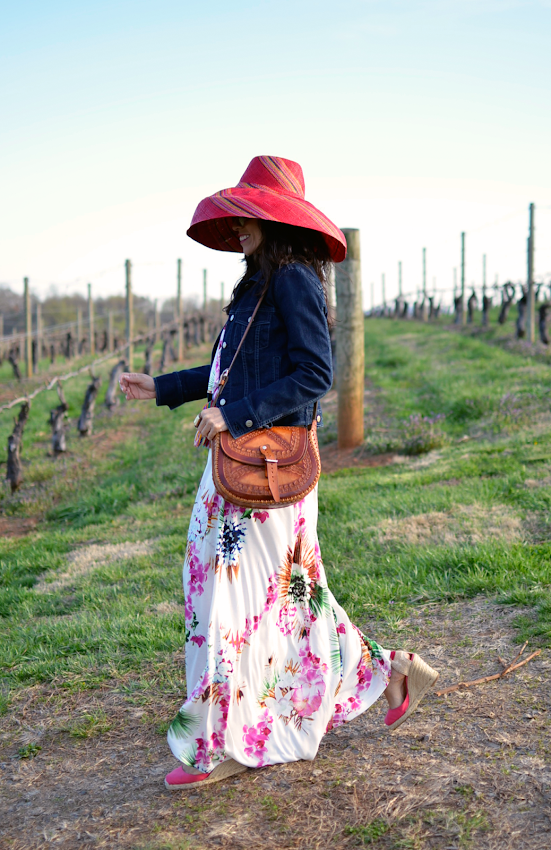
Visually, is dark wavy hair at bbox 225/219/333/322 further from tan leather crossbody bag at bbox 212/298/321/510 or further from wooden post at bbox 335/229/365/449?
wooden post at bbox 335/229/365/449

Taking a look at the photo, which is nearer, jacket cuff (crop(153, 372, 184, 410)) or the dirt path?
the dirt path

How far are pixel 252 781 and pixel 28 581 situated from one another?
3162 millimetres

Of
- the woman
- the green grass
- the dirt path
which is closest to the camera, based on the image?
the dirt path

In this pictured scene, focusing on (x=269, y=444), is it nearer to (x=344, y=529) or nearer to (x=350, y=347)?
(x=344, y=529)

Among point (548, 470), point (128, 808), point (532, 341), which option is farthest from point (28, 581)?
point (532, 341)

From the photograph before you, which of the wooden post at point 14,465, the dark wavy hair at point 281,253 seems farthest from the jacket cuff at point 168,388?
the wooden post at point 14,465

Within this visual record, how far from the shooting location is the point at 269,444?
7.17 ft

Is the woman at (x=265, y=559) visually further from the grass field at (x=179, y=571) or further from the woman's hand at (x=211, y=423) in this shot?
the grass field at (x=179, y=571)

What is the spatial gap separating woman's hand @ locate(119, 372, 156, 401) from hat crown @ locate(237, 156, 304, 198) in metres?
0.73

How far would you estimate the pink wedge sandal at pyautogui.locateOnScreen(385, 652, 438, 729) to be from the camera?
247 centimetres

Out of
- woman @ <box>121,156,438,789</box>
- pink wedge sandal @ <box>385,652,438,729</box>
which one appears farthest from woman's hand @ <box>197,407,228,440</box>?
pink wedge sandal @ <box>385,652,438,729</box>

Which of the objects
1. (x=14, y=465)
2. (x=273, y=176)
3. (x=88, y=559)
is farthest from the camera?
(x=14, y=465)

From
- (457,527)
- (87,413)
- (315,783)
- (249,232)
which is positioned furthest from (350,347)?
(315,783)

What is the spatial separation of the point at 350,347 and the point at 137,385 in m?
5.87
